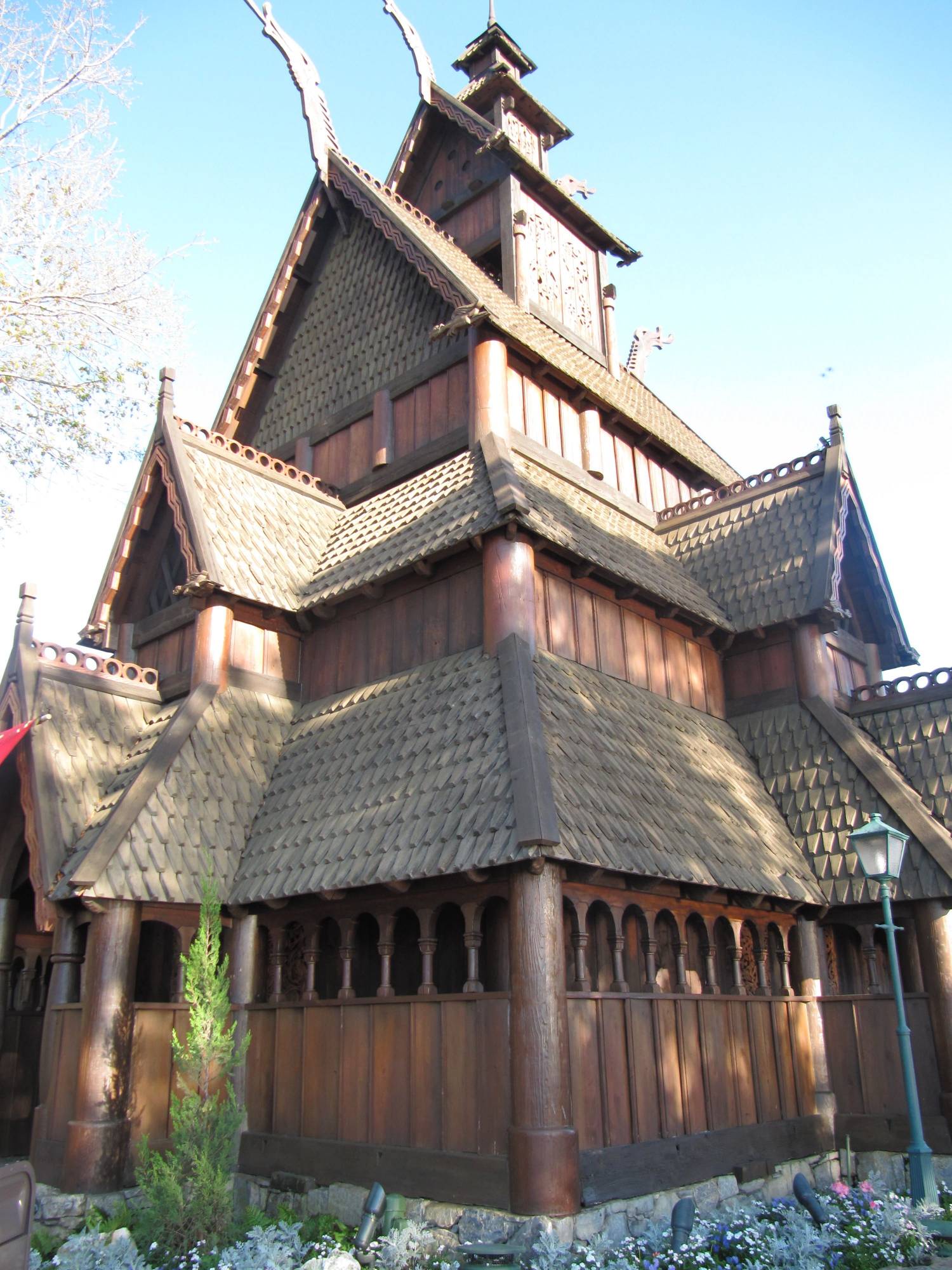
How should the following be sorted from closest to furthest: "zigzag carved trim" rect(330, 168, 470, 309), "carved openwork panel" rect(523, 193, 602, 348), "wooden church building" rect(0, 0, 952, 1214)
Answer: "wooden church building" rect(0, 0, 952, 1214) < "zigzag carved trim" rect(330, 168, 470, 309) < "carved openwork panel" rect(523, 193, 602, 348)

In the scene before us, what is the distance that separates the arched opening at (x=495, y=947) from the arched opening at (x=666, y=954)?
2055 mm

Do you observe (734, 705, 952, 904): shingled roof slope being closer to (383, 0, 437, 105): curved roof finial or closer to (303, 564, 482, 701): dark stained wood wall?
(303, 564, 482, 701): dark stained wood wall

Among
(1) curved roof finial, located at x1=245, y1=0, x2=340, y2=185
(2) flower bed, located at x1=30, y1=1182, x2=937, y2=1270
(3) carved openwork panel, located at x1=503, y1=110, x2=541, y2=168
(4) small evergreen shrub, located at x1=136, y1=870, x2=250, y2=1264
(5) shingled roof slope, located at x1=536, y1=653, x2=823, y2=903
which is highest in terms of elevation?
(3) carved openwork panel, located at x1=503, y1=110, x2=541, y2=168

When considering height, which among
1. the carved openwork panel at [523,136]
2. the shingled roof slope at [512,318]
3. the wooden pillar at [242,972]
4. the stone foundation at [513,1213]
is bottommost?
the stone foundation at [513,1213]

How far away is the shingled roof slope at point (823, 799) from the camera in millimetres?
12203

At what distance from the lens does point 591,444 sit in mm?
15555

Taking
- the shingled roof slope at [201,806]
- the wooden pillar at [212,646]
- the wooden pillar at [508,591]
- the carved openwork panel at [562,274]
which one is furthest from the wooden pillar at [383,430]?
the wooden pillar at [508,591]

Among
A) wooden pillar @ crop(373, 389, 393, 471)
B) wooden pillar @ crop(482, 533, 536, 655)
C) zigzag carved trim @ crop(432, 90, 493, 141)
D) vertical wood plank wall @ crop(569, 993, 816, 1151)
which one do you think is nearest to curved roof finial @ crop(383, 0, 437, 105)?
zigzag carved trim @ crop(432, 90, 493, 141)

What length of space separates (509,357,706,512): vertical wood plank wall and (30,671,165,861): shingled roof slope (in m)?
6.37

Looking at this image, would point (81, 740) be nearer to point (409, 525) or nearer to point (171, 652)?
point (171, 652)

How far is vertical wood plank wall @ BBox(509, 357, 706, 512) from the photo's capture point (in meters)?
14.6

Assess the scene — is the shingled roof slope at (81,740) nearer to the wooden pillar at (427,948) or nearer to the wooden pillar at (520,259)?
the wooden pillar at (427,948)

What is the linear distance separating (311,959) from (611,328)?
506 inches

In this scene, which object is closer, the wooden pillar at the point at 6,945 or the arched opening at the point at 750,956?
the arched opening at the point at 750,956
